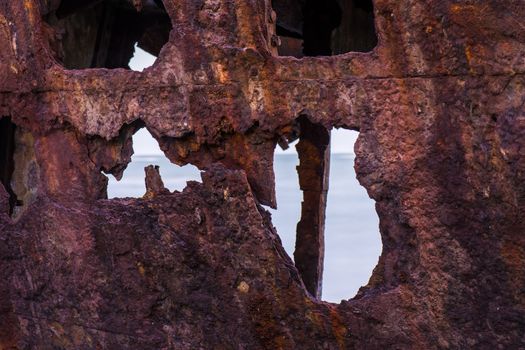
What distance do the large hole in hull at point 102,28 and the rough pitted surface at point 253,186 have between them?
1.77 meters

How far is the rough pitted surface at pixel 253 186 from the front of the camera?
2709 mm

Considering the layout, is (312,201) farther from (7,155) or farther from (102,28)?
(7,155)

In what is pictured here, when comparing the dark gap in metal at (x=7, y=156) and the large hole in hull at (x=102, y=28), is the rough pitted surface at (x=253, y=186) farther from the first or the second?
the large hole in hull at (x=102, y=28)

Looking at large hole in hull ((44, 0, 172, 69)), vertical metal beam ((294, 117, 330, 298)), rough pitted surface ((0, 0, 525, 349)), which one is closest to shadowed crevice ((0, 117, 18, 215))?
large hole in hull ((44, 0, 172, 69))

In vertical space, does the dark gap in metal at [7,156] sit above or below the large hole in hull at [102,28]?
below

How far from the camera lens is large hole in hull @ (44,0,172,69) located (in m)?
5.52

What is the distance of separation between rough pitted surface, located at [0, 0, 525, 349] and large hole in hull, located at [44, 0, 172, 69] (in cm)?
177

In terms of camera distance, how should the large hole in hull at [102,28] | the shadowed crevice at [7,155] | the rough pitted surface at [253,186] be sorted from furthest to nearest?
the large hole in hull at [102,28]
the shadowed crevice at [7,155]
the rough pitted surface at [253,186]

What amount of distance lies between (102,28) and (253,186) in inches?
130

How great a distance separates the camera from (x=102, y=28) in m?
6.04

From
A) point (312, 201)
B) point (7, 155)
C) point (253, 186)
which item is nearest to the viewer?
point (253, 186)

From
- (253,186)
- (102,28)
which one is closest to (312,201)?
(102,28)

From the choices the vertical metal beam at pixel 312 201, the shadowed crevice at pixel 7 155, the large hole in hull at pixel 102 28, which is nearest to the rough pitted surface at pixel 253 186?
the shadowed crevice at pixel 7 155

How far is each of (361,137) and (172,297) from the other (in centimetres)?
104
